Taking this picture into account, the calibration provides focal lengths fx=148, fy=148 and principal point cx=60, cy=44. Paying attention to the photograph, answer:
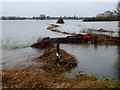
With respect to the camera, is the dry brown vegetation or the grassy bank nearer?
the grassy bank

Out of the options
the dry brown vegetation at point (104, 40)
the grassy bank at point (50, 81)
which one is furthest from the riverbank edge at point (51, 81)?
the dry brown vegetation at point (104, 40)

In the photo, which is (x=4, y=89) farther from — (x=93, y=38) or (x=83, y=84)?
(x=93, y=38)

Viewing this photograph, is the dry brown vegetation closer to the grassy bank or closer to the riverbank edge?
the grassy bank

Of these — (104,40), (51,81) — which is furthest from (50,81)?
(104,40)

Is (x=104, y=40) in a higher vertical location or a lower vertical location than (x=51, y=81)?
higher

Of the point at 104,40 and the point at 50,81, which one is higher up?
the point at 104,40

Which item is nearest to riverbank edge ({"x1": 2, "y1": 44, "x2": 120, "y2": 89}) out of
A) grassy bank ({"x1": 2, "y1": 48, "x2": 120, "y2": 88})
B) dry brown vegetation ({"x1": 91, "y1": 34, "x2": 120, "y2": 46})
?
grassy bank ({"x1": 2, "y1": 48, "x2": 120, "y2": 88})

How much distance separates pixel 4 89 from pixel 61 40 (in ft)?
48.4

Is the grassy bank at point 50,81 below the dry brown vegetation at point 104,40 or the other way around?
below

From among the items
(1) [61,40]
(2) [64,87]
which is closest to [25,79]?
(2) [64,87]

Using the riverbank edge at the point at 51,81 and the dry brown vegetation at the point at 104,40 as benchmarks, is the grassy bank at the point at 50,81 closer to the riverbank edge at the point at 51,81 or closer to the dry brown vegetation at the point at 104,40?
the riverbank edge at the point at 51,81

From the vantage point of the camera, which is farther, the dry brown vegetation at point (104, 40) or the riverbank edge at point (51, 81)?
the dry brown vegetation at point (104, 40)

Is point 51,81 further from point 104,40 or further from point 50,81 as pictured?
point 104,40

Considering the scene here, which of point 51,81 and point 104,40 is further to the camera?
point 104,40
